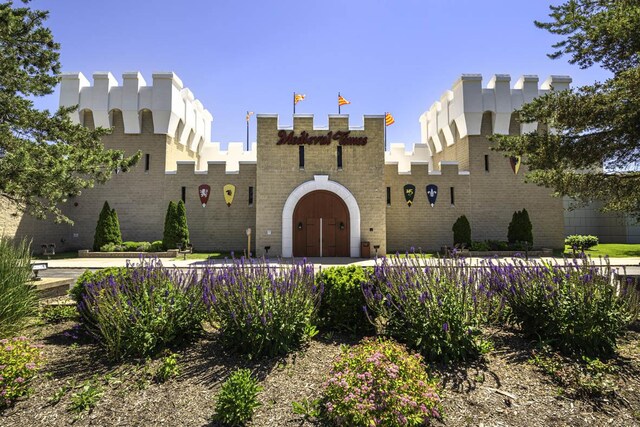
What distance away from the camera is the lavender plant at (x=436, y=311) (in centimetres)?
467

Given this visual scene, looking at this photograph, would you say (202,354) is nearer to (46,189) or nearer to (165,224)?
(46,189)

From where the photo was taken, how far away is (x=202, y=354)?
506cm

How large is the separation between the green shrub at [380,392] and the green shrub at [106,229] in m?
24.0

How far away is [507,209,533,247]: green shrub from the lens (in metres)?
24.4

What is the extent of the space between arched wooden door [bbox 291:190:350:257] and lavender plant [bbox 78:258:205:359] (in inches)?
657

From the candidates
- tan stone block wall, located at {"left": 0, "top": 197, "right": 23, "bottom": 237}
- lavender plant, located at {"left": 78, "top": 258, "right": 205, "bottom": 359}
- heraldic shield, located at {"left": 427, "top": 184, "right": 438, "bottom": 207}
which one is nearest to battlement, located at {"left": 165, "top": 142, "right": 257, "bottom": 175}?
tan stone block wall, located at {"left": 0, "top": 197, "right": 23, "bottom": 237}

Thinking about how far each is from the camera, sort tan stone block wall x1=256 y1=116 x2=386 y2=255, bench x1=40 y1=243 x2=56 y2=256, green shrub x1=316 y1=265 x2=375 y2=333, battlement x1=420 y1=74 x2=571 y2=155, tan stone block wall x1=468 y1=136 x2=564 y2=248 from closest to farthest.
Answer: green shrub x1=316 y1=265 x2=375 y2=333, tan stone block wall x1=256 y1=116 x2=386 y2=255, bench x1=40 y1=243 x2=56 y2=256, tan stone block wall x1=468 y1=136 x2=564 y2=248, battlement x1=420 y1=74 x2=571 y2=155

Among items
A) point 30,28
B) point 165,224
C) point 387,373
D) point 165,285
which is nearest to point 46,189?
point 30,28

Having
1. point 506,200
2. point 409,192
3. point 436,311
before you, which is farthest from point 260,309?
point 506,200

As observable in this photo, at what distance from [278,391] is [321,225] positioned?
18659 mm

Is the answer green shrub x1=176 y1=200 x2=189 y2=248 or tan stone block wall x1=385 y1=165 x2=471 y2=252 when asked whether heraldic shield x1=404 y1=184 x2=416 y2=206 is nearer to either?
tan stone block wall x1=385 y1=165 x2=471 y2=252

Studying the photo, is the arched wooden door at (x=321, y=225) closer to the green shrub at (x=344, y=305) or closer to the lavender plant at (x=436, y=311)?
the green shrub at (x=344, y=305)

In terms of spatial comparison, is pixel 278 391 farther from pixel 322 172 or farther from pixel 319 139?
pixel 319 139

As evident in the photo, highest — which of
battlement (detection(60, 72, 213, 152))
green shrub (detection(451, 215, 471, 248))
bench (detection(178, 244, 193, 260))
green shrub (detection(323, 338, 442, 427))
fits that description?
battlement (detection(60, 72, 213, 152))
